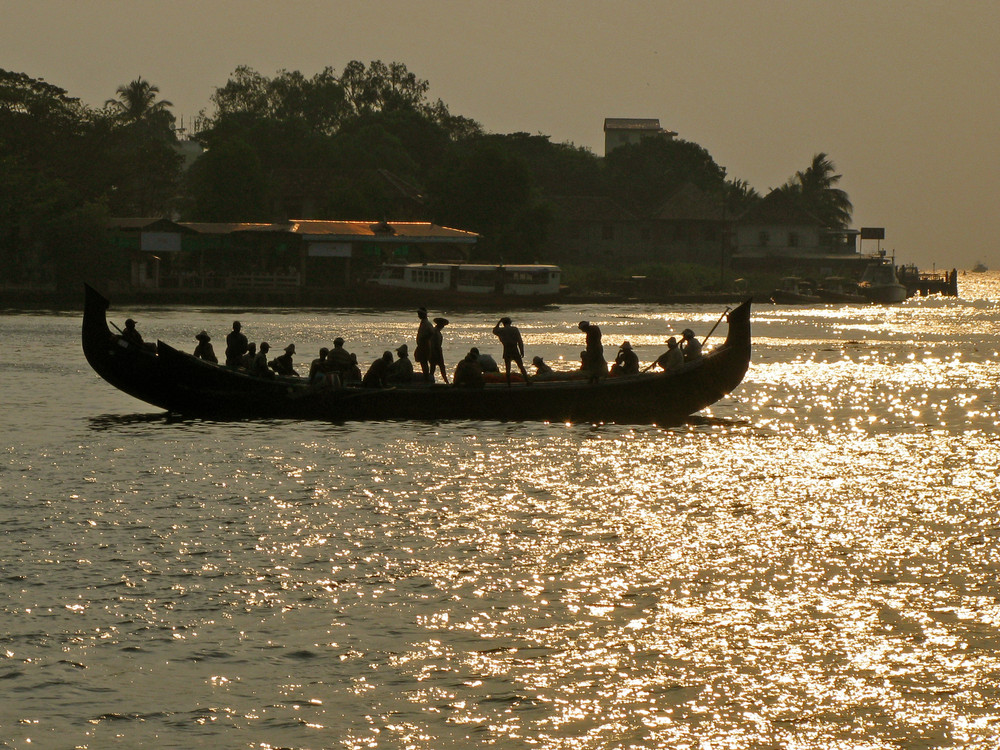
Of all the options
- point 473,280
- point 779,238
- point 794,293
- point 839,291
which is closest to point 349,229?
point 473,280

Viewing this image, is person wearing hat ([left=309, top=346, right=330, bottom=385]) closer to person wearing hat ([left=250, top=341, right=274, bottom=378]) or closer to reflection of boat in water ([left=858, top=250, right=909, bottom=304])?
person wearing hat ([left=250, top=341, right=274, bottom=378])

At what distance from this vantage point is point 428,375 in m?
27.9

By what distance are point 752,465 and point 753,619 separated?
11057mm

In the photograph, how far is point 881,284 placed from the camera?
404 ft

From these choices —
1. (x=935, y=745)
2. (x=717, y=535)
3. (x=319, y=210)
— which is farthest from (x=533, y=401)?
(x=319, y=210)

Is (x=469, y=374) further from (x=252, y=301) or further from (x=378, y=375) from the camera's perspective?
(x=252, y=301)

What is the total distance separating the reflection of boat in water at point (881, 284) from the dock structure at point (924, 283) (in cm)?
1681

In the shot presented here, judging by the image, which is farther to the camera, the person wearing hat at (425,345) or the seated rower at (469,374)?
the person wearing hat at (425,345)

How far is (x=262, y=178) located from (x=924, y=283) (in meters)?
80.4

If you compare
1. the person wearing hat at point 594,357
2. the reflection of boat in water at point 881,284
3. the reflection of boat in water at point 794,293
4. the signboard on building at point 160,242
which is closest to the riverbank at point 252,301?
the signboard on building at point 160,242

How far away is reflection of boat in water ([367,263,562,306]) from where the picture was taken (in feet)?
279

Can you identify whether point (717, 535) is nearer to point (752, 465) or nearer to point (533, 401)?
point (752, 465)

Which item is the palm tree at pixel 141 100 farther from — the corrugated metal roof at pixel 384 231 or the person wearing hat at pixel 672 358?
the person wearing hat at pixel 672 358

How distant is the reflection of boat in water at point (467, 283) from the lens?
84938 millimetres
